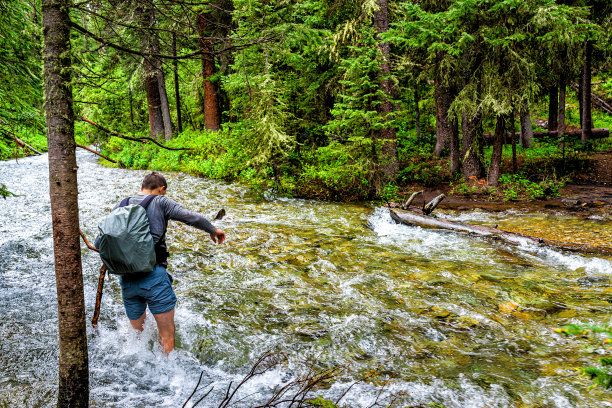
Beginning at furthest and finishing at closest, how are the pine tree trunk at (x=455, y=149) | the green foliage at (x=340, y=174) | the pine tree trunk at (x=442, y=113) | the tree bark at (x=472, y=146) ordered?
the pine tree trunk at (x=442, y=113)
the pine tree trunk at (x=455, y=149)
the tree bark at (x=472, y=146)
the green foliage at (x=340, y=174)

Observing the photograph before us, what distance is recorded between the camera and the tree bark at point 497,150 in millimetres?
13859

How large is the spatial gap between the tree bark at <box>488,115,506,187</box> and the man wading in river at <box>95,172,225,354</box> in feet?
42.0

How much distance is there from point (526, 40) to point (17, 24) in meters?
14.5

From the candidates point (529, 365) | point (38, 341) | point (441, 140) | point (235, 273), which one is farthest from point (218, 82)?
point (529, 365)

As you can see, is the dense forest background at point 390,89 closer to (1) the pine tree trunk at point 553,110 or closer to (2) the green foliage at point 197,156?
(2) the green foliage at point 197,156

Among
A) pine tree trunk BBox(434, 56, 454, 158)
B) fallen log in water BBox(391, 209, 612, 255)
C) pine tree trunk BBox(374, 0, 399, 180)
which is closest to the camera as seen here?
fallen log in water BBox(391, 209, 612, 255)

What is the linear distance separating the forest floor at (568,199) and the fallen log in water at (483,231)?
3056 mm

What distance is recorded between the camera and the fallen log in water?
8.09 metres

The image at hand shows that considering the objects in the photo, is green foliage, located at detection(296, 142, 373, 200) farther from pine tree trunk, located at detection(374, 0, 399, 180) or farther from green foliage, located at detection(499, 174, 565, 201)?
green foliage, located at detection(499, 174, 565, 201)

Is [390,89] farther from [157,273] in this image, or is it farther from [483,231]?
[157,273]

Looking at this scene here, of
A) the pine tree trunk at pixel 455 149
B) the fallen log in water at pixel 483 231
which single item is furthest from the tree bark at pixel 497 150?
the fallen log in water at pixel 483 231

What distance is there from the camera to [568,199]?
1321 cm

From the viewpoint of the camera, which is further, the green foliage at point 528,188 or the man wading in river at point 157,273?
the green foliage at point 528,188

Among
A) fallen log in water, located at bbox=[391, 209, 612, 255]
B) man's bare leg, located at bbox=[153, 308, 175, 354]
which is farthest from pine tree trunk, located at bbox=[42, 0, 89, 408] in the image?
fallen log in water, located at bbox=[391, 209, 612, 255]
